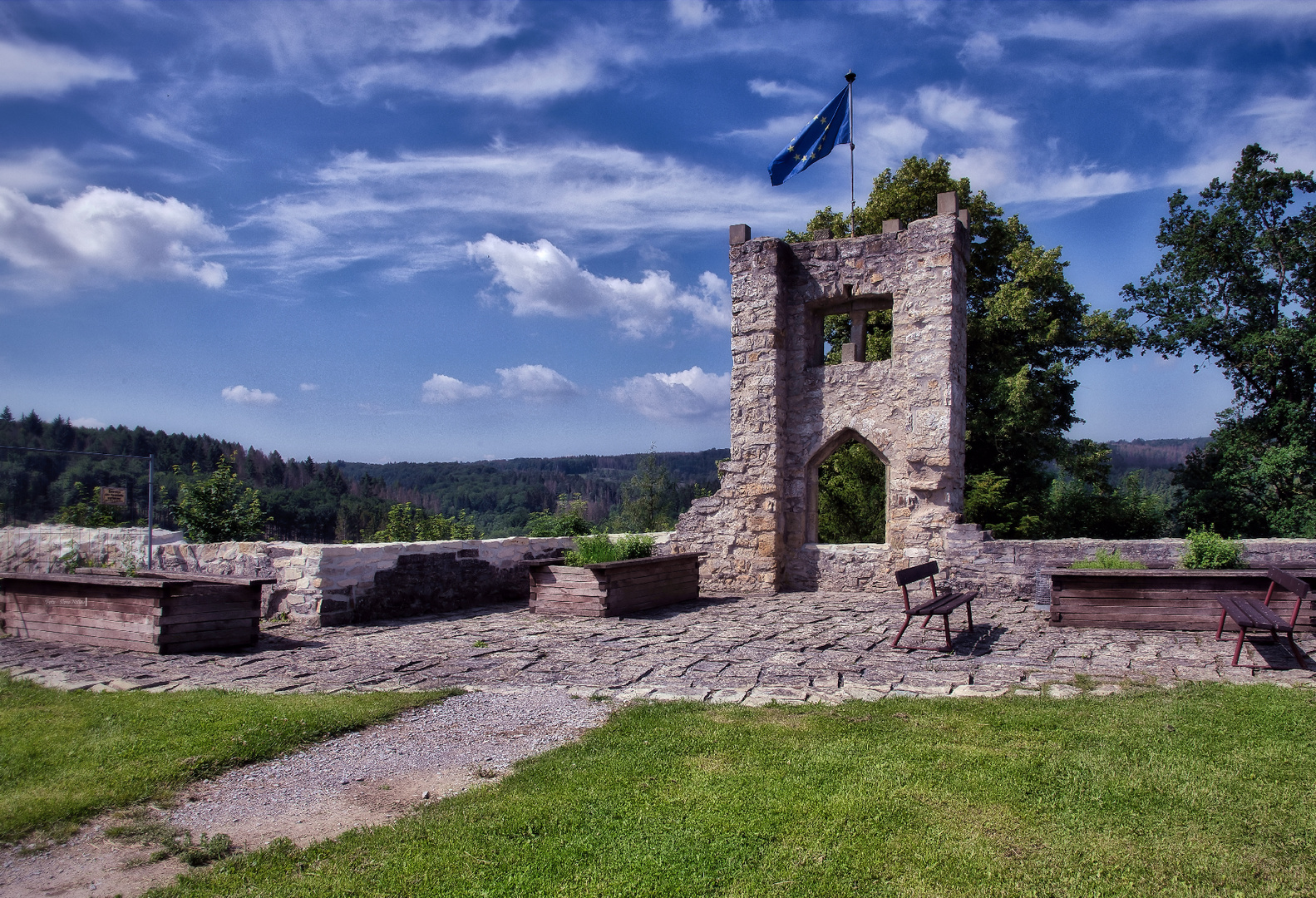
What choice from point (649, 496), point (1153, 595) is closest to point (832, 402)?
point (1153, 595)

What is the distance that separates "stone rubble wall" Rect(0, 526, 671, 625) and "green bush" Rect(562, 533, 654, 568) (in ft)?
3.85

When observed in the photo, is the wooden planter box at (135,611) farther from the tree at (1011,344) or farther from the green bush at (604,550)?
the tree at (1011,344)

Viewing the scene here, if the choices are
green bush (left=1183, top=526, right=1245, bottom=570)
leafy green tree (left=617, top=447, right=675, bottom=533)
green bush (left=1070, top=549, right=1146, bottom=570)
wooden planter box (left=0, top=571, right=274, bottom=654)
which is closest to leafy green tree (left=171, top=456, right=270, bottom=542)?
wooden planter box (left=0, top=571, right=274, bottom=654)

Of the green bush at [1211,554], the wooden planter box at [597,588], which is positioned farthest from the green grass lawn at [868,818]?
the wooden planter box at [597,588]

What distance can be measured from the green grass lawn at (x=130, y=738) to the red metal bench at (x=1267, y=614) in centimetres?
554

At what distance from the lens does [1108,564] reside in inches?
318

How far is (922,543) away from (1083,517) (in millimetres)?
8912

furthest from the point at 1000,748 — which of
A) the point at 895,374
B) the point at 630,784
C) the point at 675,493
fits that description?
the point at 675,493

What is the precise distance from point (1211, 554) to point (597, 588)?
6.12 meters

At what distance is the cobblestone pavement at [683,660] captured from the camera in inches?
207

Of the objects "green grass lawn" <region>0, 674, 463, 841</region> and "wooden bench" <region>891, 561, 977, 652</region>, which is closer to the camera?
"green grass lawn" <region>0, 674, 463, 841</region>

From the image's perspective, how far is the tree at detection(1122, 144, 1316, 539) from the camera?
15.2 meters

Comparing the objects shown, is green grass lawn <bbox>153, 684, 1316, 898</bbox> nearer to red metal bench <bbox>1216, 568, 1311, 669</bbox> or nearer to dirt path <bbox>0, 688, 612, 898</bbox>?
dirt path <bbox>0, 688, 612, 898</bbox>

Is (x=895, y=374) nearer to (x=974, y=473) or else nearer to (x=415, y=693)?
(x=974, y=473)
